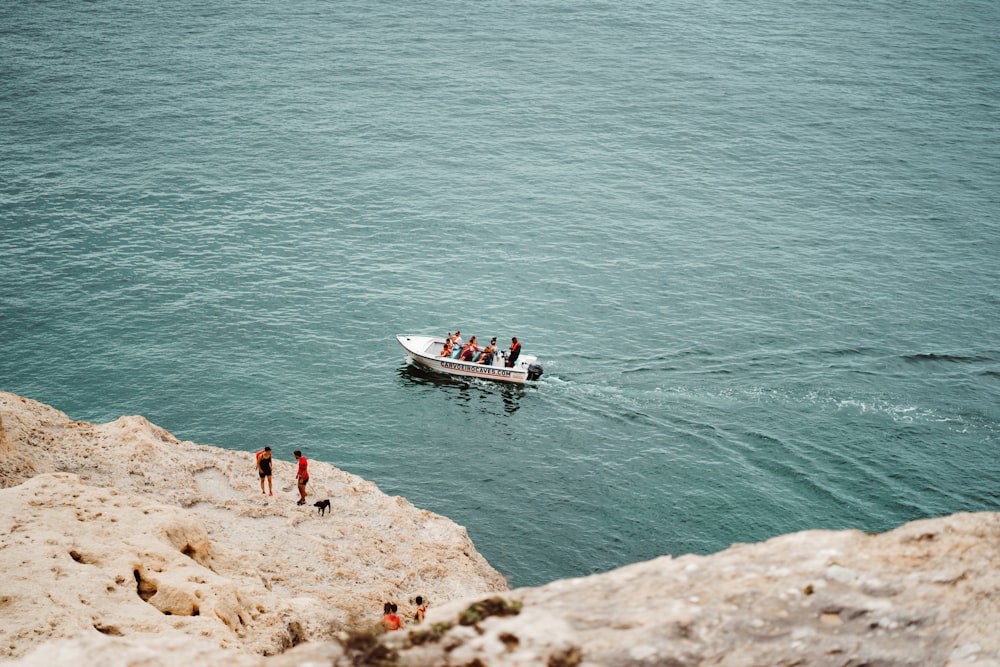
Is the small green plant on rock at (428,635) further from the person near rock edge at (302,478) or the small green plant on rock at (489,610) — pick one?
the person near rock edge at (302,478)

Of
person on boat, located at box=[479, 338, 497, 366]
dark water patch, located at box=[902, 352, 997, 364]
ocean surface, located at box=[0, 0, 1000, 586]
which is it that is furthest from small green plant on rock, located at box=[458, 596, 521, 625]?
dark water patch, located at box=[902, 352, 997, 364]

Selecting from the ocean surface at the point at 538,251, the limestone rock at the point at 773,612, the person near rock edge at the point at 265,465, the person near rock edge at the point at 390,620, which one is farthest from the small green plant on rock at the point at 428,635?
the ocean surface at the point at 538,251

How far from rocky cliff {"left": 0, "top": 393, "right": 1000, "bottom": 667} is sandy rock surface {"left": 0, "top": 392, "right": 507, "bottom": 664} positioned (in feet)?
0.21

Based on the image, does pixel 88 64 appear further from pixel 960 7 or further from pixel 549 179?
pixel 960 7

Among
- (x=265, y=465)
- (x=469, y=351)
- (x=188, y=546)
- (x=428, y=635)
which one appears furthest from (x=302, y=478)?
(x=428, y=635)

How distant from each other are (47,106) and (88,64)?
12472 millimetres

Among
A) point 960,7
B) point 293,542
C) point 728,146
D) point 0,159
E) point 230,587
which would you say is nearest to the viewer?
point 230,587

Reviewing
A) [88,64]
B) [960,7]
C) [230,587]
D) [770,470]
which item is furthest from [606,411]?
[960,7]

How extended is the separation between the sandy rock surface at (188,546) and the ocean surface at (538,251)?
20.1 feet

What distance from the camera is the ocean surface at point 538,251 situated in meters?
41.7

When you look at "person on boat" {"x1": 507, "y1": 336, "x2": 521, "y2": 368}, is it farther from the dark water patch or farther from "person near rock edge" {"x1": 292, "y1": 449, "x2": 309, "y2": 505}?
the dark water patch

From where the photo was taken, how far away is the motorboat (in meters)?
48.5

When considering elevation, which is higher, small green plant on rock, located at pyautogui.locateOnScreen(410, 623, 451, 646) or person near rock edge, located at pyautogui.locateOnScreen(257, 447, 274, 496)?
small green plant on rock, located at pyautogui.locateOnScreen(410, 623, 451, 646)

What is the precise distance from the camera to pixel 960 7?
11875 centimetres
